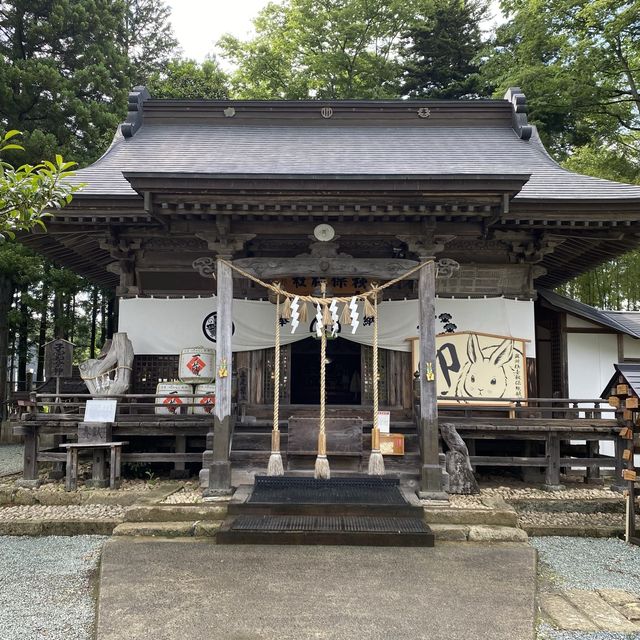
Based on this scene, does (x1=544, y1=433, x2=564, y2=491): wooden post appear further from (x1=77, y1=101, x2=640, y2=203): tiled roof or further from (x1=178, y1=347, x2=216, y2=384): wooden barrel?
(x1=178, y1=347, x2=216, y2=384): wooden barrel

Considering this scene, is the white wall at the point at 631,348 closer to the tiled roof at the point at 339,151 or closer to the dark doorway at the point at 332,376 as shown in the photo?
the tiled roof at the point at 339,151

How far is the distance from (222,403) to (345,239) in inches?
130

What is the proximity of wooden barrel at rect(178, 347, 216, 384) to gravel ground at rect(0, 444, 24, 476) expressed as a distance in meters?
3.74

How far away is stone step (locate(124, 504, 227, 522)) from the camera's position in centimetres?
586

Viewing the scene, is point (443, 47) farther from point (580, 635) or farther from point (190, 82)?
point (580, 635)

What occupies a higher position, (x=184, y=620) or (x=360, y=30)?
(x=360, y=30)

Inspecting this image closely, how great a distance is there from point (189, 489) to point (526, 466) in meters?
5.02

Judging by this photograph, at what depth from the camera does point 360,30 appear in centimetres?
2070

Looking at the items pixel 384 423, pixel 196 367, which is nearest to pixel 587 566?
pixel 384 423

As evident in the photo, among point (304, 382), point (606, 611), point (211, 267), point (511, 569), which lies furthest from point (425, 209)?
Result: point (304, 382)

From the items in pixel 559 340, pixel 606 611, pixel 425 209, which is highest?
pixel 425 209

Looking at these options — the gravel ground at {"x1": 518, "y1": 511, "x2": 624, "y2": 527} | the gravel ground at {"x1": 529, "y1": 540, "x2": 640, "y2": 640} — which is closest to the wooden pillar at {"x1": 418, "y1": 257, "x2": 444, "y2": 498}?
the gravel ground at {"x1": 518, "y1": 511, "x2": 624, "y2": 527}

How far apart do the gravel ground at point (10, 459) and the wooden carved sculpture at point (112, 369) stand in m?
2.55

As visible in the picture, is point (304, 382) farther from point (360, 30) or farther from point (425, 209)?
point (360, 30)
